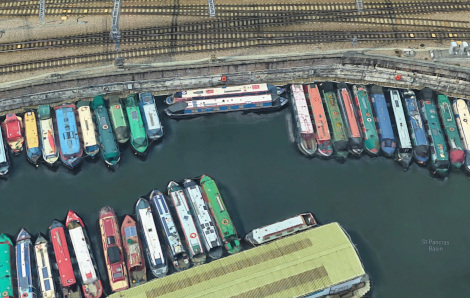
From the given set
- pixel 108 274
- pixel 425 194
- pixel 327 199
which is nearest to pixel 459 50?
pixel 425 194

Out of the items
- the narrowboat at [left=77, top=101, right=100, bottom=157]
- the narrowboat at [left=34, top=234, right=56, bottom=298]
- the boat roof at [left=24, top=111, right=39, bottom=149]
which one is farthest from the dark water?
the narrowboat at [left=34, top=234, right=56, bottom=298]

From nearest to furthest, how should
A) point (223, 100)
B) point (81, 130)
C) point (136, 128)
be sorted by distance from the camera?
point (136, 128), point (81, 130), point (223, 100)

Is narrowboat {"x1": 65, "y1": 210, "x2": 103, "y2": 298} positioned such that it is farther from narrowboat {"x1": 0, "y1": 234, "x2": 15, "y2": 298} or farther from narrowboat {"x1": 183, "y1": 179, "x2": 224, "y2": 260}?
narrowboat {"x1": 183, "y1": 179, "x2": 224, "y2": 260}

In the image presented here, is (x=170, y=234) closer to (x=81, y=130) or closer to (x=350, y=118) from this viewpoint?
(x=81, y=130)

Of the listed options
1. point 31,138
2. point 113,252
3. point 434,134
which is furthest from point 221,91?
point 434,134

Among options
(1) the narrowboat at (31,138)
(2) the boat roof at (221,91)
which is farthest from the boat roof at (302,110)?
(1) the narrowboat at (31,138)

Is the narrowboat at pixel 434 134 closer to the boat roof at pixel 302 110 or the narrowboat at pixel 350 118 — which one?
the narrowboat at pixel 350 118
